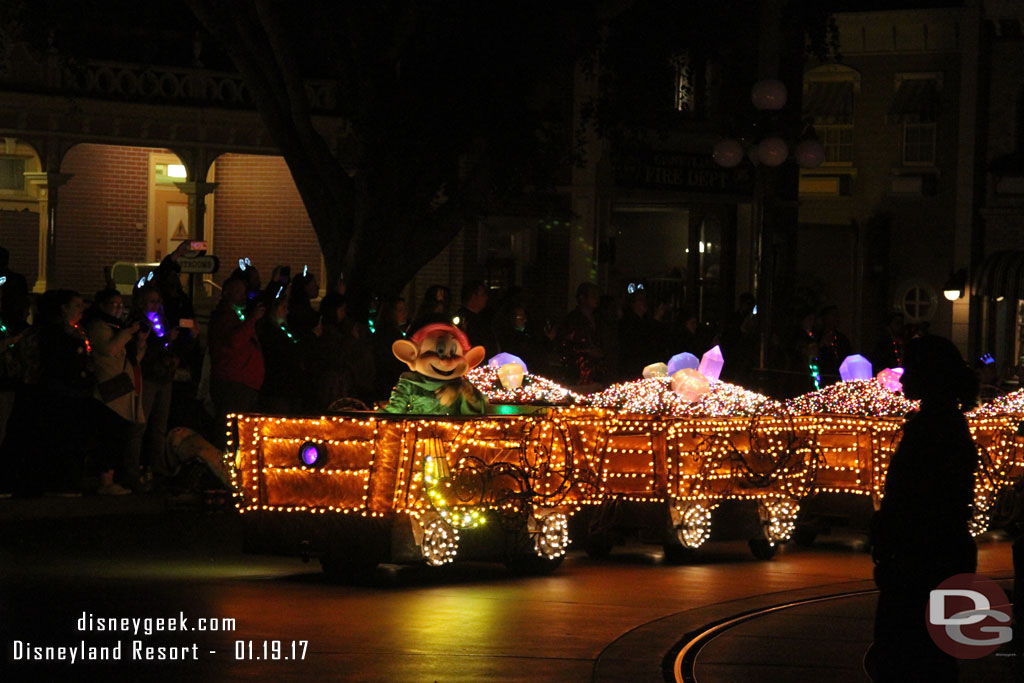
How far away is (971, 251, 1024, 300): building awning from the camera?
3450cm

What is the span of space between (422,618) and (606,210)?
65.7ft

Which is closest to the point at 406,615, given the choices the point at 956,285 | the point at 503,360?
the point at 503,360

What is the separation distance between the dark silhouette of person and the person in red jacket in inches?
393

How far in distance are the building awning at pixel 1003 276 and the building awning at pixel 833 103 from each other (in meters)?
5.57

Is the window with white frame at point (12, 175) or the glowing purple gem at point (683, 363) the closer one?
the glowing purple gem at point (683, 363)

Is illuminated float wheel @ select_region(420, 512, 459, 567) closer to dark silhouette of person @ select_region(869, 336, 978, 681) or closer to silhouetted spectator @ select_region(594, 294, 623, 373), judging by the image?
dark silhouette of person @ select_region(869, 336, 978, 681)

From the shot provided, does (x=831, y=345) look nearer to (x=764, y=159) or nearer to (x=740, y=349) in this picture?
(x=740, y=349)

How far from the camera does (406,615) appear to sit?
1038 cm

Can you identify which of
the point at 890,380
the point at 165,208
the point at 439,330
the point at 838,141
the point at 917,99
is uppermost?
the point at 917,99

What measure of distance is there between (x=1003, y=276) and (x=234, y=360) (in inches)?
868

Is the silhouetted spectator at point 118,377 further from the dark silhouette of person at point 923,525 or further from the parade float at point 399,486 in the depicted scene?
the dark silhouette of person at point 923,525

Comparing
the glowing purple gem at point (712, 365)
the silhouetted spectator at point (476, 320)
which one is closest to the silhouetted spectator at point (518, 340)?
the silhouetted spectator at point (476, 320)

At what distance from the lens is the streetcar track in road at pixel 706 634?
897 centimetres

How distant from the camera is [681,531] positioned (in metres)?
13.5
